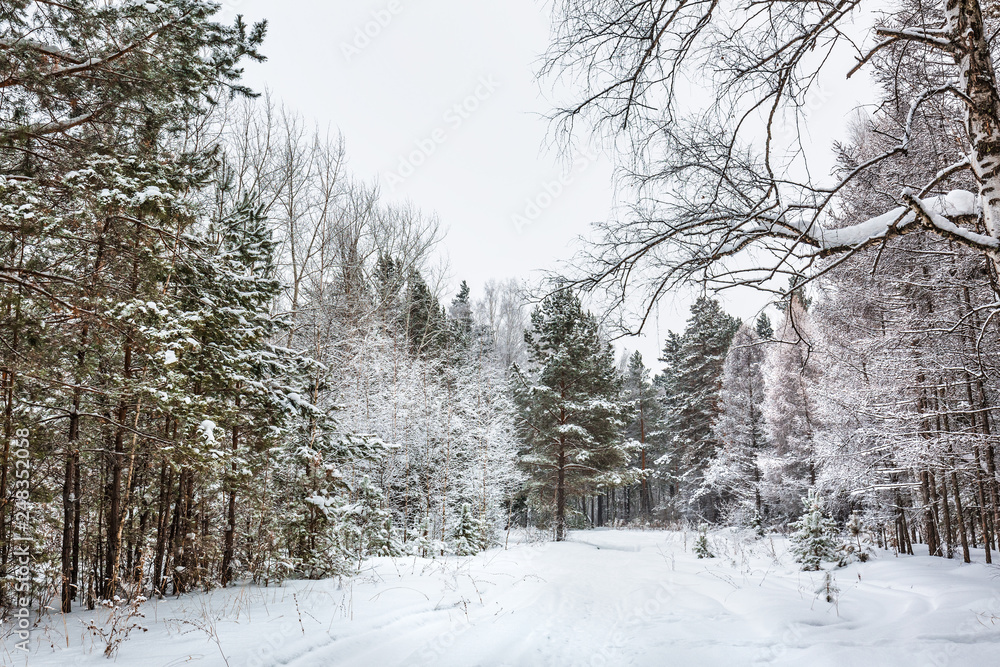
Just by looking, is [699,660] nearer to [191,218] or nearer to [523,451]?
[191,218]

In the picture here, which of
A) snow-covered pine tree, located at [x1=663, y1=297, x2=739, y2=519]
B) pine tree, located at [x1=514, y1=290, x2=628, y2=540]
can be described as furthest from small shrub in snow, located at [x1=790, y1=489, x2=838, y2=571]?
snow-covered pine tree, located at [x1=663, y1=297, x2=739, y2=519]

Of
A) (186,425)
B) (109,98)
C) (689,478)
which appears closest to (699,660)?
(186,425)

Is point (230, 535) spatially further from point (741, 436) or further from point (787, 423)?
point (741, 436)

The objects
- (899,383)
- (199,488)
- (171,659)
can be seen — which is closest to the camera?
(171,659)

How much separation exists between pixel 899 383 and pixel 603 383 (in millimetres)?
9992

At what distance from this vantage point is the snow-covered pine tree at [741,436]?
1981cm

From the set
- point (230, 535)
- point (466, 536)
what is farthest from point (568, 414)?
point (230, 535)

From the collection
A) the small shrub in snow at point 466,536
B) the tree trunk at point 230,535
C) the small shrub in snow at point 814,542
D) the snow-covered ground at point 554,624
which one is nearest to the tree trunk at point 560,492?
the small shrub in snow at point 466,536

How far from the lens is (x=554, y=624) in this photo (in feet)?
15.4

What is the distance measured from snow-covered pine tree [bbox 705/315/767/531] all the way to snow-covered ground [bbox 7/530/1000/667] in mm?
13312

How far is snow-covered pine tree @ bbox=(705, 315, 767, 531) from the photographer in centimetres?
1981

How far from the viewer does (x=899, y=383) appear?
317 inches

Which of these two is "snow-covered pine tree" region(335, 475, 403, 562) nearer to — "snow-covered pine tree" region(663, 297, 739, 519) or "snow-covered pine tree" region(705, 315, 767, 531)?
"snow-covered pine tree" region(705, 315, 767, 531)

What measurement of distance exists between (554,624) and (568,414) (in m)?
12.5
